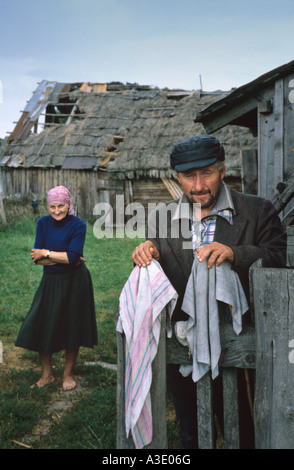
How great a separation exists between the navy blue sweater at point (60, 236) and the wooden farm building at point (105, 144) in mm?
11047

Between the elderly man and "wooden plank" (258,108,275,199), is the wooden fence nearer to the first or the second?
the elderly man

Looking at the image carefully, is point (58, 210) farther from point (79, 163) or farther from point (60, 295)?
point (79, 163)

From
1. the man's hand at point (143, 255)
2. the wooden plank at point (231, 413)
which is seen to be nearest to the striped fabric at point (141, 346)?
the man's hand at point (143, 255)

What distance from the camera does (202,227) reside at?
2.61m

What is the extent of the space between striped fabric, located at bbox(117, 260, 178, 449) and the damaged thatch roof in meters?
12.8

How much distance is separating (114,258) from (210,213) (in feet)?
26.5

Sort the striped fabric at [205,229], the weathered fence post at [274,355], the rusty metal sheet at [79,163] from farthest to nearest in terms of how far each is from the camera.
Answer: the rusty metal sheet at [79,163] < the striped fabric at [205,229] < the weathered fence post at [274,355]

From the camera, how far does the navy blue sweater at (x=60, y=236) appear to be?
414 cm

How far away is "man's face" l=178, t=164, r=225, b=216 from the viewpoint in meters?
2.55

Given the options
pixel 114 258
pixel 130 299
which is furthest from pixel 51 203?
pixel 114 258

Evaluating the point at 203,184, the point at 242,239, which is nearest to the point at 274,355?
the point at 242,239

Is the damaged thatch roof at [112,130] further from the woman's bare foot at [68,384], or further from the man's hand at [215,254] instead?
the man's hand at [215,254]

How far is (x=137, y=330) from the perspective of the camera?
2025 millimetres

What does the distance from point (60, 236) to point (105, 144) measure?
42.9ft
